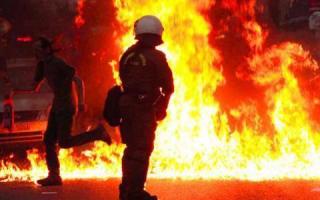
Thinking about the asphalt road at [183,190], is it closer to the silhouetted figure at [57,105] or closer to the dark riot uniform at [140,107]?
the silhouetted figure at [57,105]

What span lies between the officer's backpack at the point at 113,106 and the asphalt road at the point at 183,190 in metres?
1.44

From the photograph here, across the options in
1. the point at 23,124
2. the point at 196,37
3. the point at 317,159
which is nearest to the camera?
the point at 317,159

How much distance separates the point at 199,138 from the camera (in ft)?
38.3

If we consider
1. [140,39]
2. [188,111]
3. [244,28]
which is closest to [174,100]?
[188,111]

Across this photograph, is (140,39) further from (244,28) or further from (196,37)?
(244,28)

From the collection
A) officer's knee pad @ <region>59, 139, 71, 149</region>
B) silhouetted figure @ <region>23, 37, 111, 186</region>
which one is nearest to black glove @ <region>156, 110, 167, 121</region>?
silhouetted figure @ <region>23, 37, 111, 186</region>

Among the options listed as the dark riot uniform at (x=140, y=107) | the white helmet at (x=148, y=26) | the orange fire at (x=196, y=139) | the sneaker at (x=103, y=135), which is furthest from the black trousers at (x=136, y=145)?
the orange fire at (x=196, y=139)

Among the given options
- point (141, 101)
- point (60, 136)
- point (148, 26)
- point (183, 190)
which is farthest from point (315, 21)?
point (141, 101)

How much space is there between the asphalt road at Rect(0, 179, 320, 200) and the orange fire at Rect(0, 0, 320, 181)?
1.93 feet

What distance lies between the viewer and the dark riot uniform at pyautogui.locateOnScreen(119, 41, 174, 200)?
7211 millimetres

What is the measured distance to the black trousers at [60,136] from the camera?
904 cm

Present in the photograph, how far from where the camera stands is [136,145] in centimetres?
→ 720

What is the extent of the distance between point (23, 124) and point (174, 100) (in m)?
2.52

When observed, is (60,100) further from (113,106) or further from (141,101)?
(141,101)
